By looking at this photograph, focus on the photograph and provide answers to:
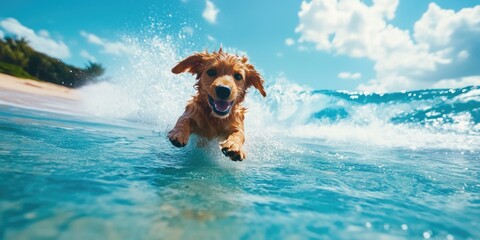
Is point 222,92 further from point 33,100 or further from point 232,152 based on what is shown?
point 33,100

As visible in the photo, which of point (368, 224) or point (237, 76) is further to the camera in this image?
point (237, 76)

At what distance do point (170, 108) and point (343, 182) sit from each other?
6.93 m

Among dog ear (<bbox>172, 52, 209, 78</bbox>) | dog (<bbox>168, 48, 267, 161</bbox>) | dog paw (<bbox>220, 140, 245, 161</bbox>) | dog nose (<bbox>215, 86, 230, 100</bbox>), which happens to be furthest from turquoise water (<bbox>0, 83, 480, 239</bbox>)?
dog ear (<bbox>172, 52, 209, 78</bbox>)

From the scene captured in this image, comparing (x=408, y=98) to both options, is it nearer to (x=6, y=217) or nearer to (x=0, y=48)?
(x=6, y=217)

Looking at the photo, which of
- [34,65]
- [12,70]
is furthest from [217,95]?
Answer: [34,65]

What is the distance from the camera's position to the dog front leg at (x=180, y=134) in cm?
314

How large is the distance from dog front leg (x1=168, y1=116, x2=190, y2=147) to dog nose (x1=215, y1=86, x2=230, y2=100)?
470 millimetres

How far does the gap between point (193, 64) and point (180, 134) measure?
1.32 metres

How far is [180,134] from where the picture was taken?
325cm

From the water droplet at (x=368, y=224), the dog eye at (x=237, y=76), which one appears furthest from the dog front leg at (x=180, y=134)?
the water droplet at (x=368, y=224)

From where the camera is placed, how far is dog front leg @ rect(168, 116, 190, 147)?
3137 millimetres

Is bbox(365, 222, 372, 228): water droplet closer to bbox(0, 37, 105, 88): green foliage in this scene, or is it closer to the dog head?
the dog head

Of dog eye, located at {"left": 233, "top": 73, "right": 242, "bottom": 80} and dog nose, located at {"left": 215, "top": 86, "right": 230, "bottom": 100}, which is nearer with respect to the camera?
dog nose, located at {"left": 215, "top": 86, "right": 230, "bottom": 100}

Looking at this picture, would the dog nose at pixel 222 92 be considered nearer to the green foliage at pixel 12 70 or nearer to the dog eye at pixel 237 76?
the dog eye at pixel 237 76
